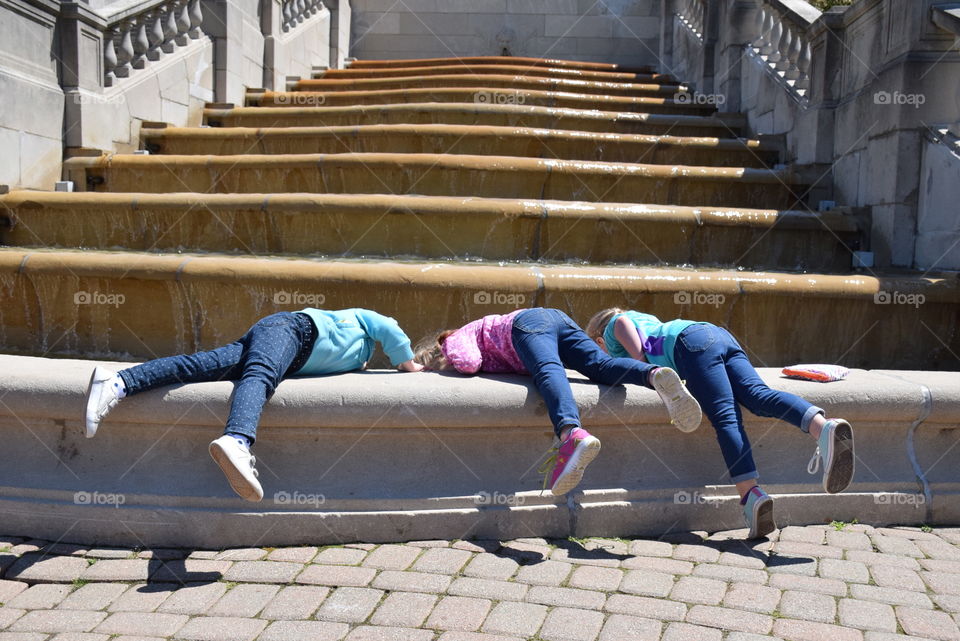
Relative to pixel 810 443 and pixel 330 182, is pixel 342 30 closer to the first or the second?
pixel 330 182

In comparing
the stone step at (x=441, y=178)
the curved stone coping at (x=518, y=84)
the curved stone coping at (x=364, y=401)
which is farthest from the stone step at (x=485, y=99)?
the curved stone coping at (x=364, y=401)

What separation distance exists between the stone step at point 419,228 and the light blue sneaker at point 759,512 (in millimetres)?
2954

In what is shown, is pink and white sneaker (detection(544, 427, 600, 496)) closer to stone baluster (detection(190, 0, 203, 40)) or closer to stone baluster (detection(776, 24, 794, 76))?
stone baluster (detection(776, 24, 794, 76))

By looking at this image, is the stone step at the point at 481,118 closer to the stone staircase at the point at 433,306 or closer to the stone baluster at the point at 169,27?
the stone staircase at the point at 433,306

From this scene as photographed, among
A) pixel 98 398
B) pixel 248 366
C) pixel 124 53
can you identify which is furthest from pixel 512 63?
pixel 98 398

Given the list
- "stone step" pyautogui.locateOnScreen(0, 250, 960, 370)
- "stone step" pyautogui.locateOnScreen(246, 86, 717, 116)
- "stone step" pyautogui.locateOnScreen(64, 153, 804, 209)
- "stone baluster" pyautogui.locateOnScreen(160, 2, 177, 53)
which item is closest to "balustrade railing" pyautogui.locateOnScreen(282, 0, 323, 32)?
"stone step" pyautogui.locateOnScreen(246, 86, 717, 116)

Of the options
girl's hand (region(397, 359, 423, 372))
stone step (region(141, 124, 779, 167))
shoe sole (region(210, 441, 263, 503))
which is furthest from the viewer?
stone step (region(141, 124, 779, 167))

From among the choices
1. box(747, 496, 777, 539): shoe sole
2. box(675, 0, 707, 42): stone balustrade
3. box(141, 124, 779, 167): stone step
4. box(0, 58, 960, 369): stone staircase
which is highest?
box(675, 0, 707, 42): stone balustrade

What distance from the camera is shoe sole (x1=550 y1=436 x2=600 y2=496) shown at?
3170mm

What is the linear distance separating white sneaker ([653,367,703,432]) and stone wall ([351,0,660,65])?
11.8 m

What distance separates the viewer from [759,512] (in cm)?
338

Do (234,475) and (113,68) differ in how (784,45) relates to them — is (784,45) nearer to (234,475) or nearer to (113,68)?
(113,68)

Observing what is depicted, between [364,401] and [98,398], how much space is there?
1.00 metres

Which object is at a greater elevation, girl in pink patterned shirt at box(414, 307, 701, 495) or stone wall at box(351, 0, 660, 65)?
stone wall at box(351, 0, 660, 65)
